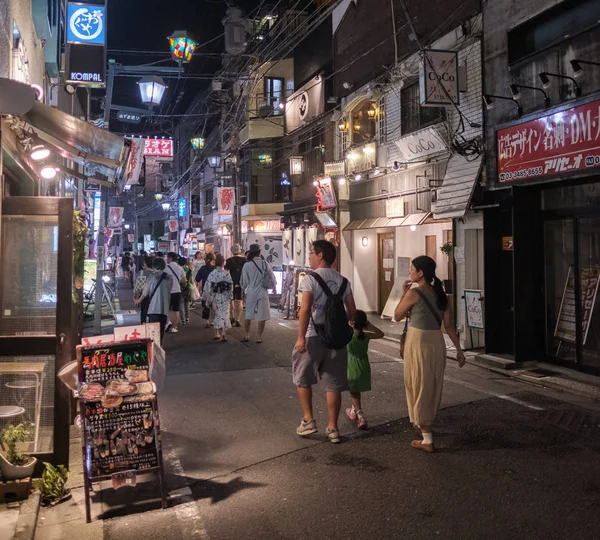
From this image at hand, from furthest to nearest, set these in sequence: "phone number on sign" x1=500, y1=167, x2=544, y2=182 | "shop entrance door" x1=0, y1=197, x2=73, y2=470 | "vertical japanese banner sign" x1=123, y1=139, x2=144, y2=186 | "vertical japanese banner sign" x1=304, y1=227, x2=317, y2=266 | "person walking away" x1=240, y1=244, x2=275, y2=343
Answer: "vertical japanese banner sign" x1=304, y1=227, x2=317, y2=266 < "person walking away" x1=240, y1=244, x2=275, y2=343 < "phone number on sign" x1=500, y1=167, x2=544, y2=182 < "vertical japanese banner sign" x1=123, y1=139, x2=144, y2=186 < "shop entrance door" x1=0, y1=197, x2=73, y2=470

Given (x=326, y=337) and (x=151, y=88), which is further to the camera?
(x=151, y=88)

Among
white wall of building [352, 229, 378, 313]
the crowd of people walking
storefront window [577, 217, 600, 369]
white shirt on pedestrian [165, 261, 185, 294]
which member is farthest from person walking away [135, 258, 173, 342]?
white wall of building [352, 229, 378, 313]

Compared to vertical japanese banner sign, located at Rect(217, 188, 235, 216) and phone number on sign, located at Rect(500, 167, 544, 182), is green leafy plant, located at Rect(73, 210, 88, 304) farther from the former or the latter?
vertical japanese banner sign, located at Rect(217, 188, 235, 216)

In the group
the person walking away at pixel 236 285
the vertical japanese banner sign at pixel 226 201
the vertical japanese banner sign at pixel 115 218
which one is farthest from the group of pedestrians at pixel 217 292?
the vertical japanese banner sign at pixel 115 218

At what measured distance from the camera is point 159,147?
28.7 meters

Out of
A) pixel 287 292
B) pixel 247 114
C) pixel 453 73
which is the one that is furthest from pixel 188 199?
pixel 453 73

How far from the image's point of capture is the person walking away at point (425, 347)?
5.89 meters

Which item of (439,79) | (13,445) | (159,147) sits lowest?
(13,445)

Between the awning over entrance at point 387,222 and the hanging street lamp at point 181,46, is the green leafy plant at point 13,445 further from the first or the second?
the hanging street lamp at point 181,46

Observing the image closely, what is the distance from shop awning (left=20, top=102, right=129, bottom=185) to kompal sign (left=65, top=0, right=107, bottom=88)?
5464 millimetres

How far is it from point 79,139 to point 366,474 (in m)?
4.82

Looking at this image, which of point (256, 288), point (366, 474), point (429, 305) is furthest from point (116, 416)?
point (256, 288)

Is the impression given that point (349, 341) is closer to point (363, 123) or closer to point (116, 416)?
point (116, 416)

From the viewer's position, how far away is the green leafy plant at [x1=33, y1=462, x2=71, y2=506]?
4.84 metres
